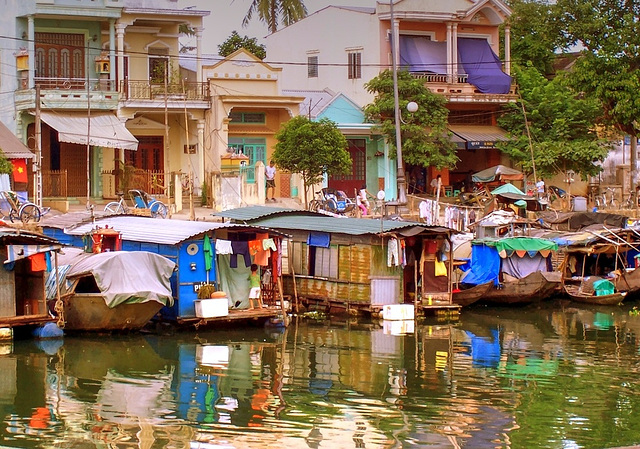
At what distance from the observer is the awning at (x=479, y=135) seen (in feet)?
143

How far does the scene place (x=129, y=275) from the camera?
76.5 ft

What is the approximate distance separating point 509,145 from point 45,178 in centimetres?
1831

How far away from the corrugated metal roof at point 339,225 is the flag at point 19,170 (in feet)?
29.4

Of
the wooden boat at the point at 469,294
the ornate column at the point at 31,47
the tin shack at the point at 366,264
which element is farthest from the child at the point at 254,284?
the ornate column at the point at 31,47

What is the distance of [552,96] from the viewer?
4419cm

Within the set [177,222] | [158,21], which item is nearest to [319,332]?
[177,222]

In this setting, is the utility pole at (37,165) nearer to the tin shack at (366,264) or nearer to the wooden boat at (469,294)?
the tin shack at (366,264)

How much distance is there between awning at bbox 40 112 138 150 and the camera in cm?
3628

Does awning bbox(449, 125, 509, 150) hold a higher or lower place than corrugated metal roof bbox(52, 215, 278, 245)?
higher

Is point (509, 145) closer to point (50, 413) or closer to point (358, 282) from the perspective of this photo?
point (358, 282)

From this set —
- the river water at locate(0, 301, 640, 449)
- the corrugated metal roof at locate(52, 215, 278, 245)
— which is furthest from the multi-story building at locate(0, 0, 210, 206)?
the river water at locate(0, 301, 640, 449)

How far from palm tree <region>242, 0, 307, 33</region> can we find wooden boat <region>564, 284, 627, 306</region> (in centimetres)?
2398

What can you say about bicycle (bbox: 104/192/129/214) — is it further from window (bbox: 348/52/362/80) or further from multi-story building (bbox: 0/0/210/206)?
window (bbox: 348/52/362/80)

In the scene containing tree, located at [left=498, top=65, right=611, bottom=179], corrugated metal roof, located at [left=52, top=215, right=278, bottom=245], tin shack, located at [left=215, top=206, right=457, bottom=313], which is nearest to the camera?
corrugated metal roof, located at [left=52, top=215, right=278, bottom=245]
